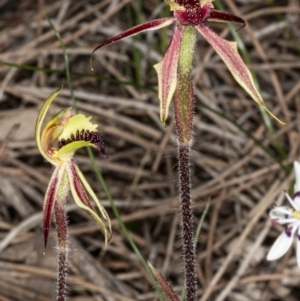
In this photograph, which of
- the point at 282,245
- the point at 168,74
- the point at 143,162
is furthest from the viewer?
the point at 143,162

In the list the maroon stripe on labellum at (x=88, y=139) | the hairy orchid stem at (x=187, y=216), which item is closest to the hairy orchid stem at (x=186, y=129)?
the hairy orchid stem at (x=187, y=216)

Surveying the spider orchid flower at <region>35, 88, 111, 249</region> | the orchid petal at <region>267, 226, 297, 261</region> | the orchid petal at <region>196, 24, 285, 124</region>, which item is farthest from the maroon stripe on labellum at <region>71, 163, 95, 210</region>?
the orchid petal at <region>267, 226, 297, 261</region>

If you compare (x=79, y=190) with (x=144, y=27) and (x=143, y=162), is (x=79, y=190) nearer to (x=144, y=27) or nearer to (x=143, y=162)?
(x=144, y=27)

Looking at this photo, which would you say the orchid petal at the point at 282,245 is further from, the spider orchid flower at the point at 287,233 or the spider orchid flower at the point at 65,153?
the spider orchid flower at the point at 65,153

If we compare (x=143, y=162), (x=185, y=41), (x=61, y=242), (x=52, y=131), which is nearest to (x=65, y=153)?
(x=52, y=131)

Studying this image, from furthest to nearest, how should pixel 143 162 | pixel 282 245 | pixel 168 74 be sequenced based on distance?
1. pixel 143 162
2. pixel 282 245
3. pixel 168 74

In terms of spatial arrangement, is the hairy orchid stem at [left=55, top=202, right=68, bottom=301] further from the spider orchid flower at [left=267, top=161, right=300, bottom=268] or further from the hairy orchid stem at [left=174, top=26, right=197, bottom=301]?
the spider orchid flower at [left=267, top=161, right=300, bottom=268]

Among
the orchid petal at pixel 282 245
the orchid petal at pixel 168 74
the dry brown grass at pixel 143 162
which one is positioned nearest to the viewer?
the orchid petal at pixel 168 74
